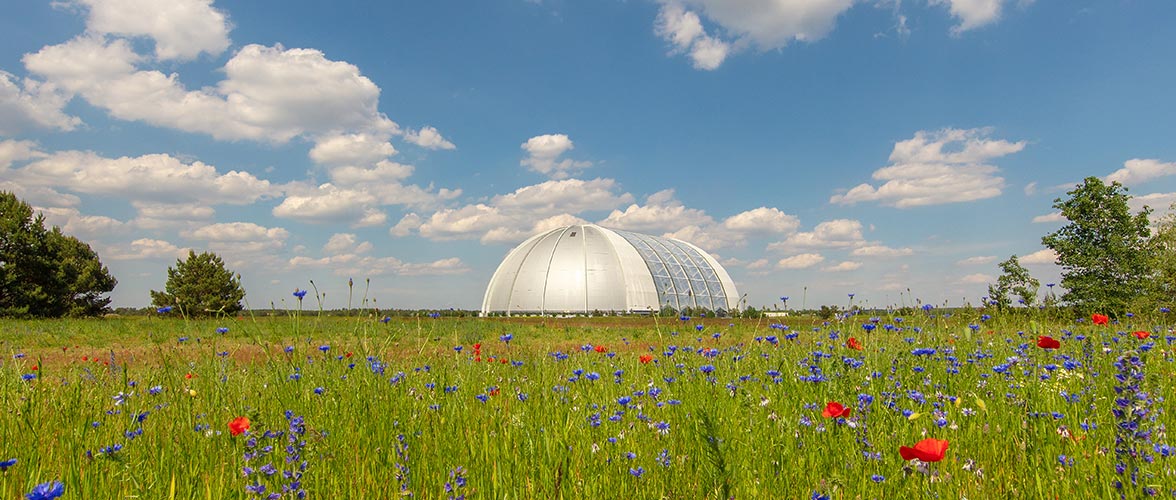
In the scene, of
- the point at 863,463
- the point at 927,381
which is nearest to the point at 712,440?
the point at 863,463

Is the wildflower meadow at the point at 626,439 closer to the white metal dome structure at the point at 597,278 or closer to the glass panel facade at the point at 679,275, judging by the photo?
the white metal dome structure at the point at 597,278

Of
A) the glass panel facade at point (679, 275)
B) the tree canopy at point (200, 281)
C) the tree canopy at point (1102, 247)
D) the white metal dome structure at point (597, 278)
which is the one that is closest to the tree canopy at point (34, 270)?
the tree canopy at point (200, 281)

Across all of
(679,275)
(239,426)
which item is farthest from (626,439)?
(679,275)

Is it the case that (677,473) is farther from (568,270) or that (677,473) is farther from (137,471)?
(568,270)

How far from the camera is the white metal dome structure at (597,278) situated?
57188 mm

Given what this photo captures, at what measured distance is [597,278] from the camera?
190 feet

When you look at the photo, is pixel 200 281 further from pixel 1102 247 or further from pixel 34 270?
pixel 1102 247

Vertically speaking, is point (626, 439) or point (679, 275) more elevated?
point (679, 275)

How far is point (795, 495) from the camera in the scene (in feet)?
8.63

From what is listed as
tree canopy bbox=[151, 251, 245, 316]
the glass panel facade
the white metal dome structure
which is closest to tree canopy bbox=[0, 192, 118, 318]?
tree canopy bbox=[151, 251, 245, 316]

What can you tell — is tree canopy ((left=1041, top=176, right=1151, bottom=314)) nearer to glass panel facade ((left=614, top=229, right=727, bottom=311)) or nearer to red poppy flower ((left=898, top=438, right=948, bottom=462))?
glass panel facade ((left=614, top=229, right=727, bottom=311))

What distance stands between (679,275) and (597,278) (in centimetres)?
1064

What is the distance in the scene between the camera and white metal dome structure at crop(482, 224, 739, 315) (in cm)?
5719

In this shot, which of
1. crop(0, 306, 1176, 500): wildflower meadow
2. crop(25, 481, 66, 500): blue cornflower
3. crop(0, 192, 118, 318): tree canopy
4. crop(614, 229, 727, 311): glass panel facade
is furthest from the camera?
crop(614, 229, 727, 311): glass panel facade
